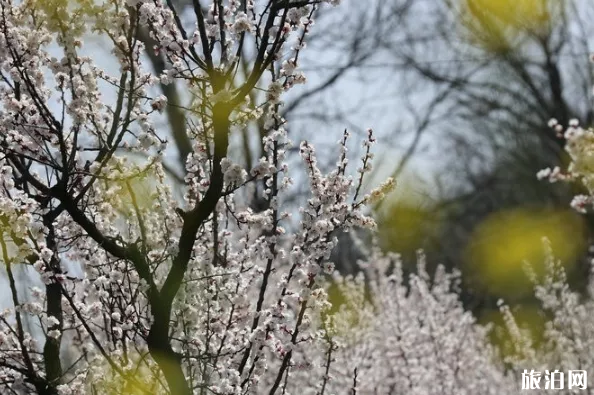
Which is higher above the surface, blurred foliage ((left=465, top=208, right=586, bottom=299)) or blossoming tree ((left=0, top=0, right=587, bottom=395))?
blurred foliage ((left=465, top=208, right=586, bottom=299))

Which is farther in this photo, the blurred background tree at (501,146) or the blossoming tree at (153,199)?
the blurred background tree at (501,146)

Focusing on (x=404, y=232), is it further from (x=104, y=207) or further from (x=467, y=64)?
(x=104, y=207)

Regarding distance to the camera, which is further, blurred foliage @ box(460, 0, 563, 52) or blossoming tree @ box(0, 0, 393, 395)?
blurred foliage @ box(460, 0, 563, 52)

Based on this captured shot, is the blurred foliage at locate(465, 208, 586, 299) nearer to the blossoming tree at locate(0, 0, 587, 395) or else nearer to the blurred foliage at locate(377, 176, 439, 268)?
the blurred foliage at locate(377, 176, 439, 268)

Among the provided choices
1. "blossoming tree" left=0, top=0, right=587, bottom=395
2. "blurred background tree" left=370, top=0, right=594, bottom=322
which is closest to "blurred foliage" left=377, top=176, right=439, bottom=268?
"blurred background tree" left=370, top=0, right=594, bottom=322

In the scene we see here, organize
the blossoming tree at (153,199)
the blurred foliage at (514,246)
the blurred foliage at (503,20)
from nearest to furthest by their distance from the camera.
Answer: the blossoming tree at (153,199)
the blurred foliage at (503,20)
the blurred foliage at (514,246)

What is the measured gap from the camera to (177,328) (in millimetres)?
3646

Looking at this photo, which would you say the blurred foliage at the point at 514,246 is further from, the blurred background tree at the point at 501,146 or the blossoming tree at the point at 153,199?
the blossoming tree at the point at 153,199

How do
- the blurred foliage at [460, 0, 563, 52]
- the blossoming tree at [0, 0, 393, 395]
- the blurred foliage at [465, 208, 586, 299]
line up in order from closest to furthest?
the blossoming tree at [0, 0, 393, 395] < the blurred foliage at [460, 0, 563, 52] < the blurred foliage at [465, 208, 586, 299]

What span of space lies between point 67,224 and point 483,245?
19.5 metres

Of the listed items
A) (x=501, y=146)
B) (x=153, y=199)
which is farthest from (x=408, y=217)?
(x=153, y=199)


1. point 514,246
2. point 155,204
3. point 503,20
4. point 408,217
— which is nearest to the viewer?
point 155,204

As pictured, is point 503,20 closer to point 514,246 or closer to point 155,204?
point 514,246

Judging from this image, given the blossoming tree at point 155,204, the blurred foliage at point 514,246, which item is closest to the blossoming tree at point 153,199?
the blossoming tree at point 155,204
